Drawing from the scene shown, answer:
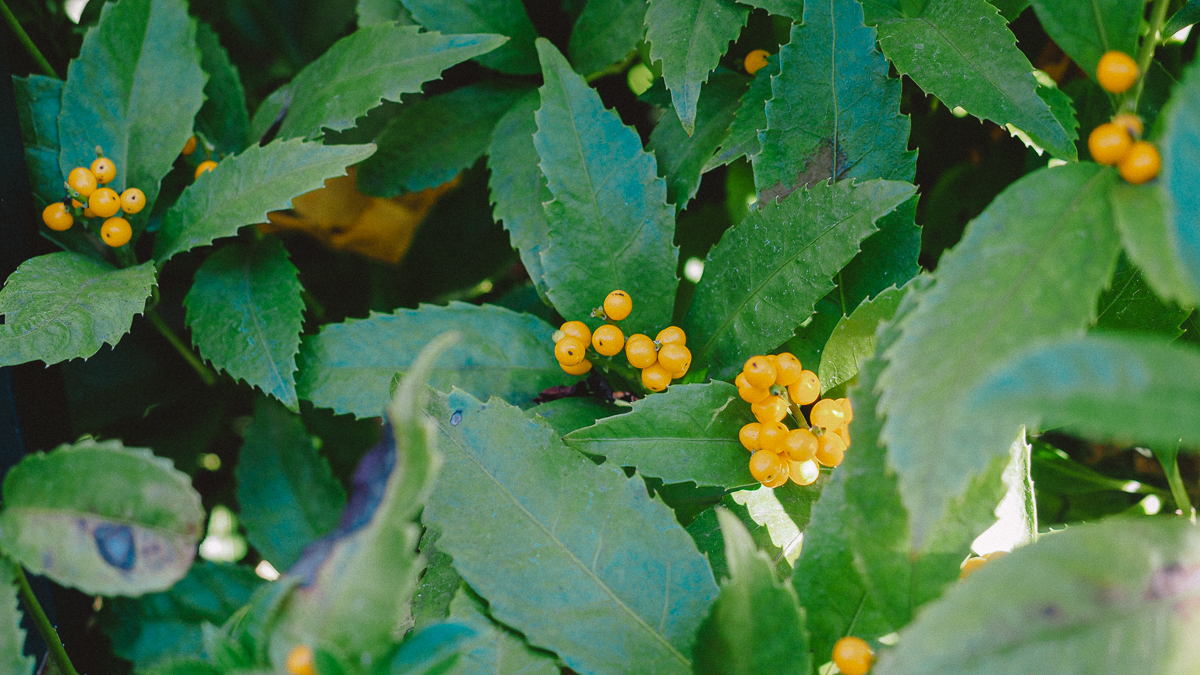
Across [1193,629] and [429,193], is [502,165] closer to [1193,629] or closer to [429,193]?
[429,193]

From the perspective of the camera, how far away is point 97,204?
3.21 ft

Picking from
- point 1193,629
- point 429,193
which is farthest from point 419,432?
point 429,193

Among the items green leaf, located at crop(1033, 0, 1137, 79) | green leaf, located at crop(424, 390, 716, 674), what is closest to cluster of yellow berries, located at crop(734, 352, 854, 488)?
green leaf, located at crop(424, 390, 716, 674)

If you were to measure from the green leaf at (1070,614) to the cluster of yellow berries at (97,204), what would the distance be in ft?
3.34

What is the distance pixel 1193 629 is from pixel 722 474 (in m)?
0.41

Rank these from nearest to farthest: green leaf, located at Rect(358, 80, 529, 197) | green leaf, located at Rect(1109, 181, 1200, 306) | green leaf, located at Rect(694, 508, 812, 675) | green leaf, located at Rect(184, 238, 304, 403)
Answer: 1. green leaf, located at Rect(1109, 181, 1200, 306)
2. green leaf, located at Rect(694, 508, 812, 675)
3. green leaf, located at Rect(184, 238, 304, 403)
4. green leaf, located at Rect(358, 80, 529, 197)

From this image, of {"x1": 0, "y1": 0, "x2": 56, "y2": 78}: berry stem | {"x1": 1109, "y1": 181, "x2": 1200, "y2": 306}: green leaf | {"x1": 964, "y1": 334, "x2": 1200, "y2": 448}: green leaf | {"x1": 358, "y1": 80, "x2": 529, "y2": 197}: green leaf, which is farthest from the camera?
{"x1": 358, "y1": 80, "x2": 529, "y2": 197}: green leaf

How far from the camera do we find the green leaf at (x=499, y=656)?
741 mm

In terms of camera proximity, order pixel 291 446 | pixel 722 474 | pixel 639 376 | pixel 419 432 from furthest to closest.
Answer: pixel 291 446, pixel 639 376, pixel 722 474, pixel 419 432

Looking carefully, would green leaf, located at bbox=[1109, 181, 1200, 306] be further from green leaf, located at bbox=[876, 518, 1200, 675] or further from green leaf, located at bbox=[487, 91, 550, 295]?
green leaf, located at bbox=[487, 91, 550, 295]

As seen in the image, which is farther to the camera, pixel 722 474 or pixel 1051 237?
pixel 722 474

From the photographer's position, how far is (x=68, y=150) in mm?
1042

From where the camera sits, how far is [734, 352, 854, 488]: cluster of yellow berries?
31.1 inches

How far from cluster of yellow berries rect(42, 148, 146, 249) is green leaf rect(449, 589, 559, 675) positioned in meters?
0.67
